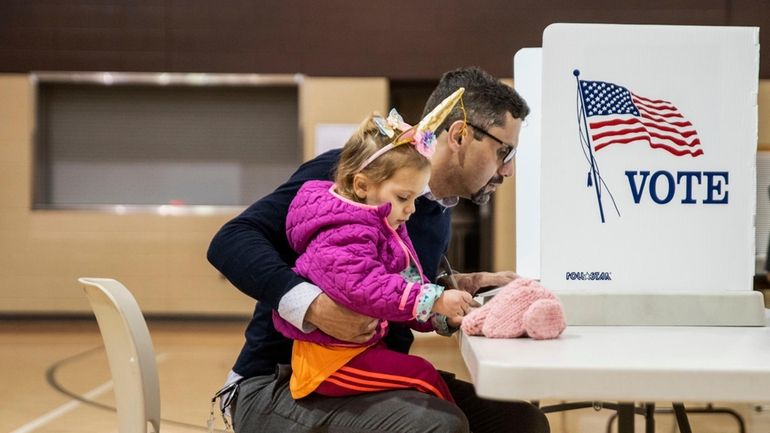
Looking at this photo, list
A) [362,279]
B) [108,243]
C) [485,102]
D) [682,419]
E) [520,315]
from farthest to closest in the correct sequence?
1. [108,243]
2. [682,419]
3. [485,102]
4. [362,279]
5. [520,315]

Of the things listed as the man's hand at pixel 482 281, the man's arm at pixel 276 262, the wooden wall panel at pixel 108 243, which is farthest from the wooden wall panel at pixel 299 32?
the man's arm at pixel 276 262

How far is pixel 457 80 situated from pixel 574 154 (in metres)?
0.67

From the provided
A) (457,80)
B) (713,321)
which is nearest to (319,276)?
(713,321)

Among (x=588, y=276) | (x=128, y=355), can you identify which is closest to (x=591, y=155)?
(x=588, y=276)

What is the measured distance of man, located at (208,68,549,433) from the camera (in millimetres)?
1355

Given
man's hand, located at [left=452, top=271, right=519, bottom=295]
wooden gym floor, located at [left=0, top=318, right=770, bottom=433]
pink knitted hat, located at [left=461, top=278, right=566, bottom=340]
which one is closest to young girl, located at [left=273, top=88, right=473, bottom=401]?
pink knitted hat, located at [left=461, top=278, right=566, bottom=340]

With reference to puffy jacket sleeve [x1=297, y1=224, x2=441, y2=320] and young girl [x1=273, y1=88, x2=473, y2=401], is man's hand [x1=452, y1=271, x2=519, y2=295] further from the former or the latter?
Result: puffy jacket sleeve [x1=297, y1=224, x2=441, y2=320]

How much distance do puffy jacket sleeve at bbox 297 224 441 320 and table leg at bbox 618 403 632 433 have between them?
37cm

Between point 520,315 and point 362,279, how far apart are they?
29 centimetres

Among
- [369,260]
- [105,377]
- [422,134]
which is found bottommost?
[105,377]

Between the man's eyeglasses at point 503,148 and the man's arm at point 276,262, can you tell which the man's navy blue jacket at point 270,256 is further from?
the man's eyeglasses at point 503,148

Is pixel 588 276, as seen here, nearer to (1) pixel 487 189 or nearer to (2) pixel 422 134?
(2) pixel 422 134

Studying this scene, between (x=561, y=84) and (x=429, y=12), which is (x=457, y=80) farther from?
(x=429, y=12)

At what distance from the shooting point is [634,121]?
4.67 feet
